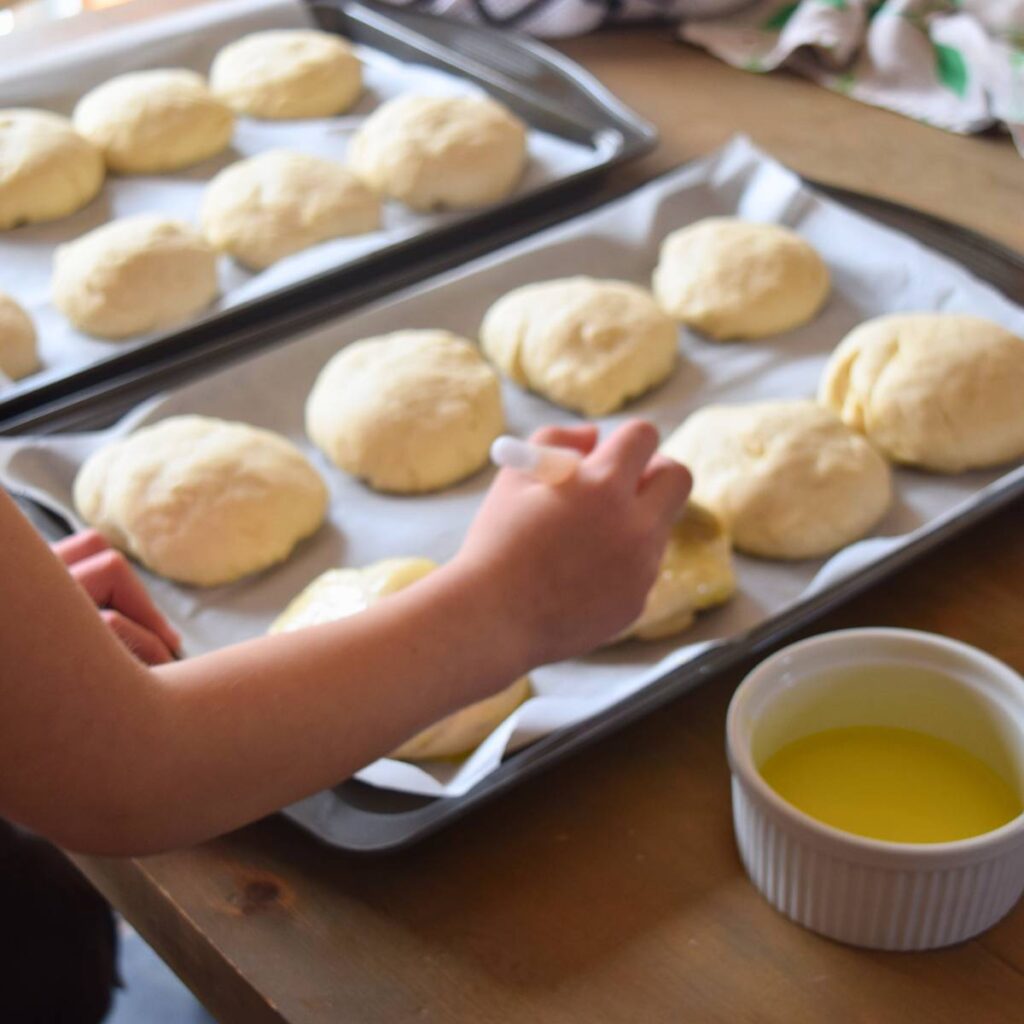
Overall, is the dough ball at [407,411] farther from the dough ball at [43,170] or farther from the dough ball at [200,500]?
the dough ball at [43,170]

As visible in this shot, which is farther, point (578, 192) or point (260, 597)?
point (578, 192)

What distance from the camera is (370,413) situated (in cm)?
128

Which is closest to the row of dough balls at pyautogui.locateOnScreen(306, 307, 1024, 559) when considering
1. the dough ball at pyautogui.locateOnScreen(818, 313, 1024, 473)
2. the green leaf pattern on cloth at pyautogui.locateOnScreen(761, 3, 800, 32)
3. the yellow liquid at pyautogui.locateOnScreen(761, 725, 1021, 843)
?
the dough ball at pyautogui.locateOnScreen(818, 313, 1024, 473)

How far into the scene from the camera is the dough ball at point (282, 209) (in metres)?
1.57

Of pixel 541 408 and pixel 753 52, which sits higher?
pixel 753 52

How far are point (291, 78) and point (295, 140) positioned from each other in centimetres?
8

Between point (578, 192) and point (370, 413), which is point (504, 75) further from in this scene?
point (370, 413)

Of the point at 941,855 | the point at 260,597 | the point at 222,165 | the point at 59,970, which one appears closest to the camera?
the point at 941,855

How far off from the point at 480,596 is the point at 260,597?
0.40 meters

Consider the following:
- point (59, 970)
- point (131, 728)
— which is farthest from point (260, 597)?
point (131, 728)

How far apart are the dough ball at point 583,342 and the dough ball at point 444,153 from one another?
10.5 inches

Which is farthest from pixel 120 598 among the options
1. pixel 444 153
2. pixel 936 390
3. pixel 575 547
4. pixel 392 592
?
pixel 444 153

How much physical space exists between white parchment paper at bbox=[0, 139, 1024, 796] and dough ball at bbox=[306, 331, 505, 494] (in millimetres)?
27

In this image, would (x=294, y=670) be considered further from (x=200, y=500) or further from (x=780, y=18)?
(x=780, y=18)
